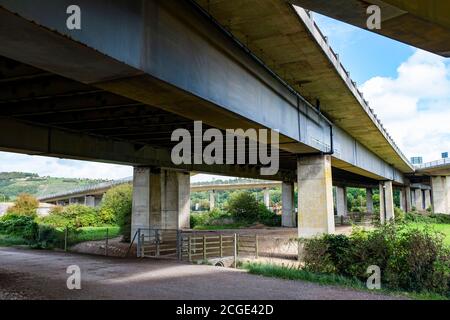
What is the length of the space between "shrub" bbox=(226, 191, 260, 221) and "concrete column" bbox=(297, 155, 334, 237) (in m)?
38.0

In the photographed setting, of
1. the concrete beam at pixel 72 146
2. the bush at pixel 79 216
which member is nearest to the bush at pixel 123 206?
the bush at pixel 79 216

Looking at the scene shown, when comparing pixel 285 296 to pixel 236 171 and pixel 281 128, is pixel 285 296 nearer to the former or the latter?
pixel 281 128

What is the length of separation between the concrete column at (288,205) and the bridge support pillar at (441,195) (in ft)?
77.8

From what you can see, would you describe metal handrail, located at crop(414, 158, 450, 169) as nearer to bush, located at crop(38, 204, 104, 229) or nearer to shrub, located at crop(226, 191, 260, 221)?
shrub, located at crop(226, 191, 260, 221)

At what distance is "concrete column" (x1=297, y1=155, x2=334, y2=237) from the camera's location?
18.9 m

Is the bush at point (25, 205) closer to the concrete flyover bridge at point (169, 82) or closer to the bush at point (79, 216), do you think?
the bush at point (79, 216)

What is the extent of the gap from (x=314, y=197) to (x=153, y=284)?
1056cm

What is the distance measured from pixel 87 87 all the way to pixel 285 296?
7.54 m

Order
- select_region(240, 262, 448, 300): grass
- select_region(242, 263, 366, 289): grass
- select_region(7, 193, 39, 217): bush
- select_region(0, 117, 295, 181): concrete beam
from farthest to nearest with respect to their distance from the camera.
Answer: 1. select_region(7, 193, 39, 217): bush
2. select_region(0, 117, 295, 181): concrete beam
3. select_region(242, 263, 366, 289): grass
4. select_region(240, 262, 448, 300): grass

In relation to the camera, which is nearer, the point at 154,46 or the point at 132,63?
the point at 132,63

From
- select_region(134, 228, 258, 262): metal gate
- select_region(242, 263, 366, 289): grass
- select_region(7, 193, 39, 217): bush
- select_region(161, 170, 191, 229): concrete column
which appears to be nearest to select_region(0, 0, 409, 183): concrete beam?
select_region(242, 263, 366, 289): grass

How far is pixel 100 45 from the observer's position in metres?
5.89

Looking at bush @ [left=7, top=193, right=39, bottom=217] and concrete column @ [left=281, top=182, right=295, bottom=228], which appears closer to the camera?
bush @ [left=7, top=193, right=39, bottom=217]

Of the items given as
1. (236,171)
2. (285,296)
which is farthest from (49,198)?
(285,296)
